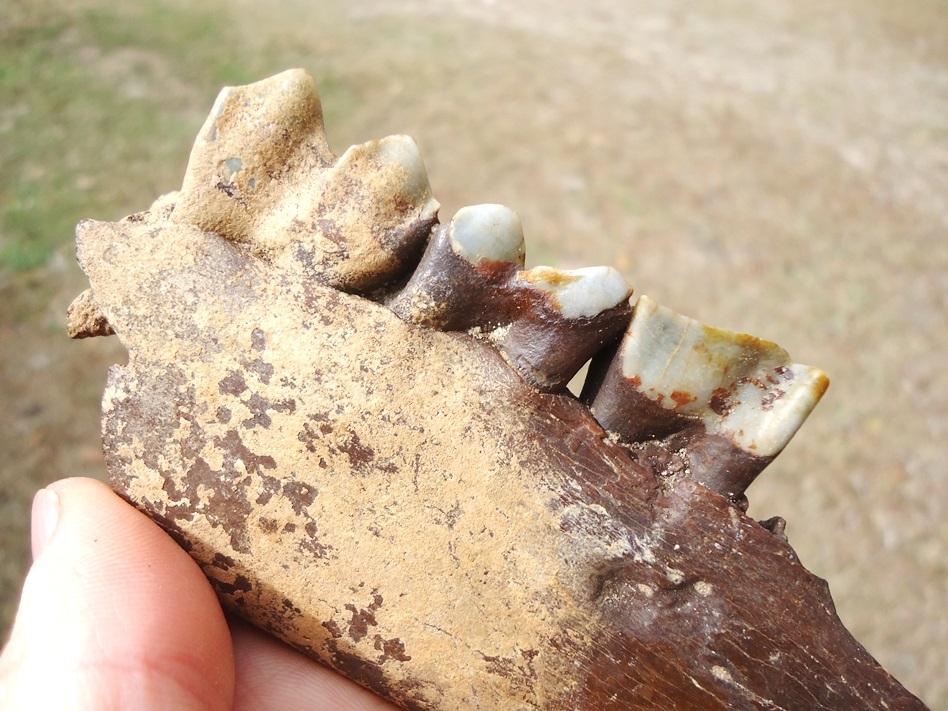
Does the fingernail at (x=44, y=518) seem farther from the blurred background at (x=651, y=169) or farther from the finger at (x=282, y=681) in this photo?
the blurred background at (x=651, y=169)

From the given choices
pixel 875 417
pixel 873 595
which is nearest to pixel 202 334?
pixel 873 595

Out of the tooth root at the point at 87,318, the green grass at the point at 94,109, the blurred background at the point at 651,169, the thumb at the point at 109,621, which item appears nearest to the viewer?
the thumb at the point at 109,621

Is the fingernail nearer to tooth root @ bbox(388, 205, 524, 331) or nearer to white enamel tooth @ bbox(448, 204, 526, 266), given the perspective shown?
tooth root @ bbox(388, 205, 524, 331)

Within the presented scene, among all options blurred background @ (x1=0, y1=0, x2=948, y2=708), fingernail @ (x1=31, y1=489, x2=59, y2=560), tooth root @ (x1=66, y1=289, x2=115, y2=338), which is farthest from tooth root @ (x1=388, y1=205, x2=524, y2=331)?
blurred background @ (x1=0, y1=0, x2=948, y2=708)

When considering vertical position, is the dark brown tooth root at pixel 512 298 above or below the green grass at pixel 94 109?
above

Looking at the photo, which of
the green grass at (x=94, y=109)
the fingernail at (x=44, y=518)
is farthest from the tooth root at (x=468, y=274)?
the green grass at (x=94, y=109)

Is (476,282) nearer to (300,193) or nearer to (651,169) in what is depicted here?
(300,193)
